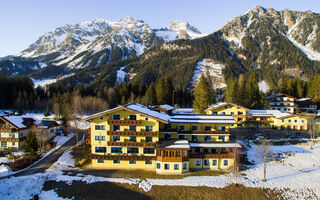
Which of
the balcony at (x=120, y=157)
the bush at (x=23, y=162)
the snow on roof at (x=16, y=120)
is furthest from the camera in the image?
the snow on roof at (x=16, y=120)

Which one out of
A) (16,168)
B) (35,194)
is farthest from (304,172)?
(16,168)

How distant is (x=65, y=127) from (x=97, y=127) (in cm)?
2798

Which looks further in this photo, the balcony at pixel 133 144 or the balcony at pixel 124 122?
the balcony at pixel 124 122

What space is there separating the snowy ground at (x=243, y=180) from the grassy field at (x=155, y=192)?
954mm

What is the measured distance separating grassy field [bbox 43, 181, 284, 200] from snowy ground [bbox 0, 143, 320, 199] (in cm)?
95

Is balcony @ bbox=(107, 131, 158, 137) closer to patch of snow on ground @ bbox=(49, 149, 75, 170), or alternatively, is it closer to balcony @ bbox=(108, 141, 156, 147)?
balcony @ bbox=(108, 141, 156, 147)

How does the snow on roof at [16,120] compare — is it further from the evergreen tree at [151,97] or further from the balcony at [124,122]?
the evergreen tree at [151,97]

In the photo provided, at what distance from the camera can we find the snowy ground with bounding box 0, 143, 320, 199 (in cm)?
3096

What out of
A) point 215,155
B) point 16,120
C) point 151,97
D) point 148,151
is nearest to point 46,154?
point 16,120

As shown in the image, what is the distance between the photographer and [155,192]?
30.7m

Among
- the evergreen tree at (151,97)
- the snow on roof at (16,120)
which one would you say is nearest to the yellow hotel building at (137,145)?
the snow on roof at (16,120)

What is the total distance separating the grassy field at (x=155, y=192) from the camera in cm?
2984

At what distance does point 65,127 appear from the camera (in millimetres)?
61156

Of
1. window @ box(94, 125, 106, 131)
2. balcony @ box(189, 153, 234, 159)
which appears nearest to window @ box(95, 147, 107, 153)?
window @ box(94, 125, 106, 131)
